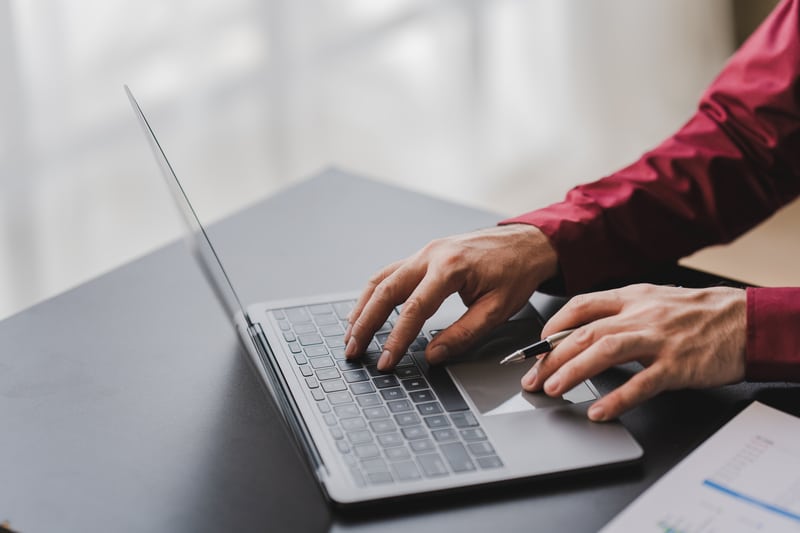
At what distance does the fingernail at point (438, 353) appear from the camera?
1.00m

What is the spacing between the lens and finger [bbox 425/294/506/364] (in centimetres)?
100

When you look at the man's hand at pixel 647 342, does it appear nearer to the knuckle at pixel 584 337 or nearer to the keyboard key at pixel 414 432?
the knuckle at pixel 584 337

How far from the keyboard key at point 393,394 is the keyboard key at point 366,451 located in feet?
0.25

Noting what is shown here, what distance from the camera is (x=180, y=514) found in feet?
2.68

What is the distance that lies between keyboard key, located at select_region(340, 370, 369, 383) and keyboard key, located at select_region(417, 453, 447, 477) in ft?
0.46

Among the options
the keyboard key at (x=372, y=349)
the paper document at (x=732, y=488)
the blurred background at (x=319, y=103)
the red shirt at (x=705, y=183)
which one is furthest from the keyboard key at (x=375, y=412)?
the blurred background at (x=319, y=103)

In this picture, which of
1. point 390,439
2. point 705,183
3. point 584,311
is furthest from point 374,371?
point 705,183

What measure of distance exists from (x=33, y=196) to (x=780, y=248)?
2.12 meters

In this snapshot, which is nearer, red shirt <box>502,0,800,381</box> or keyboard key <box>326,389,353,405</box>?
keyboard key <box>326,389,353,405</box>

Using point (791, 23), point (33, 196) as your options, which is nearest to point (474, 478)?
point (791, 23)

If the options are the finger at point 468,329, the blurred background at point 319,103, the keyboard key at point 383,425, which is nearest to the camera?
the keyboard key at point 383,425

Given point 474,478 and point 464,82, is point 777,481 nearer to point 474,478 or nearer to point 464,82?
point 474,478

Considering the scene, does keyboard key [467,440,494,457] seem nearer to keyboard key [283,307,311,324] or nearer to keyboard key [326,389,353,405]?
keyboard key [326,389,353,405]

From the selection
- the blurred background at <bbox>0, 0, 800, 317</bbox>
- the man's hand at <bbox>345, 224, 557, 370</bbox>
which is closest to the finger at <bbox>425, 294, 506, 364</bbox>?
the man's hand at <bbox>345, 224, 557, 370</bbox>
